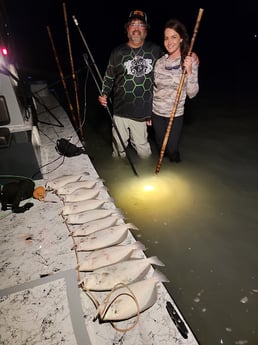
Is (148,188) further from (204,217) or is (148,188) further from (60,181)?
(60,181)

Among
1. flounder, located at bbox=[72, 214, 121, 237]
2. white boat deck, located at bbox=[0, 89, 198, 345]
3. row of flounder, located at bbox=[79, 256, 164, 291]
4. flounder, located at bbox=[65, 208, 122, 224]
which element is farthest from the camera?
flounder, located at bbox=[65, 208, 122, 224]

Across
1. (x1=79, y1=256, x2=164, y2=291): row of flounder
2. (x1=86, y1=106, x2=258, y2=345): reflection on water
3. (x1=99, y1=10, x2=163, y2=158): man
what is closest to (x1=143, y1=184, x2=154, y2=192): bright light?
(x1=86, y1=106, x2=258, y2=345): reflection on water

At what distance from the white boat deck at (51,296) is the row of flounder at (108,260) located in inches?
3.3

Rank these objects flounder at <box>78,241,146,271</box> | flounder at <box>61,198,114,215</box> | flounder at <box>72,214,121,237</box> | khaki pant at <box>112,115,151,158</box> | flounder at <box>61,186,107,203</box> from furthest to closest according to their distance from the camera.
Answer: khaki pant at <box>112,115,151,158</box> → flounder at <box>61,186,107,203</box> → flounder at <box>61,198,114,215</box> → flounder at <box>72,214,121,237</box> → flounder at <box>78,241,146,271</box>

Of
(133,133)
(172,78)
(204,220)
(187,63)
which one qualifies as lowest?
(204,220)

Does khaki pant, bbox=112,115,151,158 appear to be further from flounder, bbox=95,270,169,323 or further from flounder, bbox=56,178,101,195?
flounder, bbox=95,270,169,323

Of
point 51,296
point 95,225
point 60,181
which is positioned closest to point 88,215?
point 95,225

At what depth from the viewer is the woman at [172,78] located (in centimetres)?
376

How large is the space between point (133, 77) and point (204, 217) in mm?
2517

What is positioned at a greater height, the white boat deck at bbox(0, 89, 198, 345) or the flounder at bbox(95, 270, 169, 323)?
the flounder at bbox(95, 270, 169, 323)

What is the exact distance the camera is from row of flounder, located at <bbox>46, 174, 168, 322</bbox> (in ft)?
7.00

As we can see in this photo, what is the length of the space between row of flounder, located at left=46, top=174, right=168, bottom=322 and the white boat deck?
0.27 ft

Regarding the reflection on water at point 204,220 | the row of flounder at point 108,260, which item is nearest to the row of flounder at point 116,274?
the row of flounder at point 108,260

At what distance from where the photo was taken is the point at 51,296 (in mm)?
2365
